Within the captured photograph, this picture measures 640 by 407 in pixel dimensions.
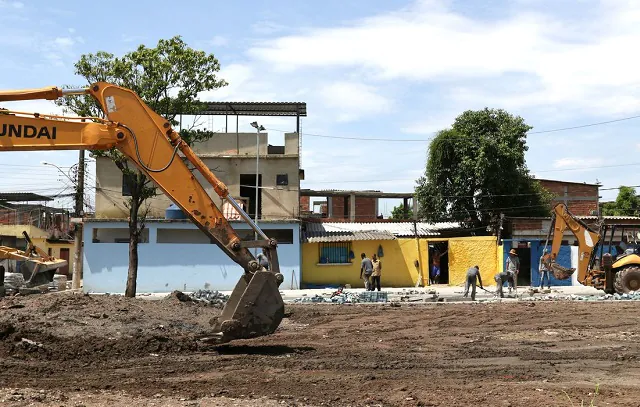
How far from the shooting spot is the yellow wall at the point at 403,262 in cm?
3397

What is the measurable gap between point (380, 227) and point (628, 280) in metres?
16.4

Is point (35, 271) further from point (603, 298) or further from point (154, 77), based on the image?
point (603, 298)

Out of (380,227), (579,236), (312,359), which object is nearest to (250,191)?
(380,227)

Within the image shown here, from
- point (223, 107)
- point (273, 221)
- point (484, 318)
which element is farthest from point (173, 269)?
point (484, 318)

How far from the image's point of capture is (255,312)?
1159 cm

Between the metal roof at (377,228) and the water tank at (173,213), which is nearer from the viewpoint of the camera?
the water tank at (173,213)

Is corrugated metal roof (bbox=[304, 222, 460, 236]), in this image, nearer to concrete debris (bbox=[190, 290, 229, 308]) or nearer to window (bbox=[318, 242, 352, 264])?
window (bbox=[318, 242, 352, 264])

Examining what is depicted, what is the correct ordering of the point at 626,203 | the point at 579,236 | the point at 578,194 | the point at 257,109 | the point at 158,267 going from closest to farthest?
1. the point at 579,236
2. the point at 158,267
3. the point at 257,109
4. the point at 626,203
5. the point at 578,194

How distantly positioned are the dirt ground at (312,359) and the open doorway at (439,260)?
1701 centimetres

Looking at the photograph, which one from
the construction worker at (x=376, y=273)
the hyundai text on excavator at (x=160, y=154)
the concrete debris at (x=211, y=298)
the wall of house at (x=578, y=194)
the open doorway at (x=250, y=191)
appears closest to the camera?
the hyundai text on excavator at (x=160, y=154)

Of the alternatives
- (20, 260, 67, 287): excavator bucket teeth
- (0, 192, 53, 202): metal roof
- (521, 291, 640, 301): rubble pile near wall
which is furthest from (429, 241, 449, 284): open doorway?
(0, 192, 53, 202): metal roof

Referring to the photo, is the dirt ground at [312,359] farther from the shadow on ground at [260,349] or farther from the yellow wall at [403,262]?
the yellow wall at [403,262]

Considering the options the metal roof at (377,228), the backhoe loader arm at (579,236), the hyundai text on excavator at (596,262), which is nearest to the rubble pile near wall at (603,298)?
the hyundai text on excavator at (596,262)

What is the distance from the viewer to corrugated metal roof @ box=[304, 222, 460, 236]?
36509mm
